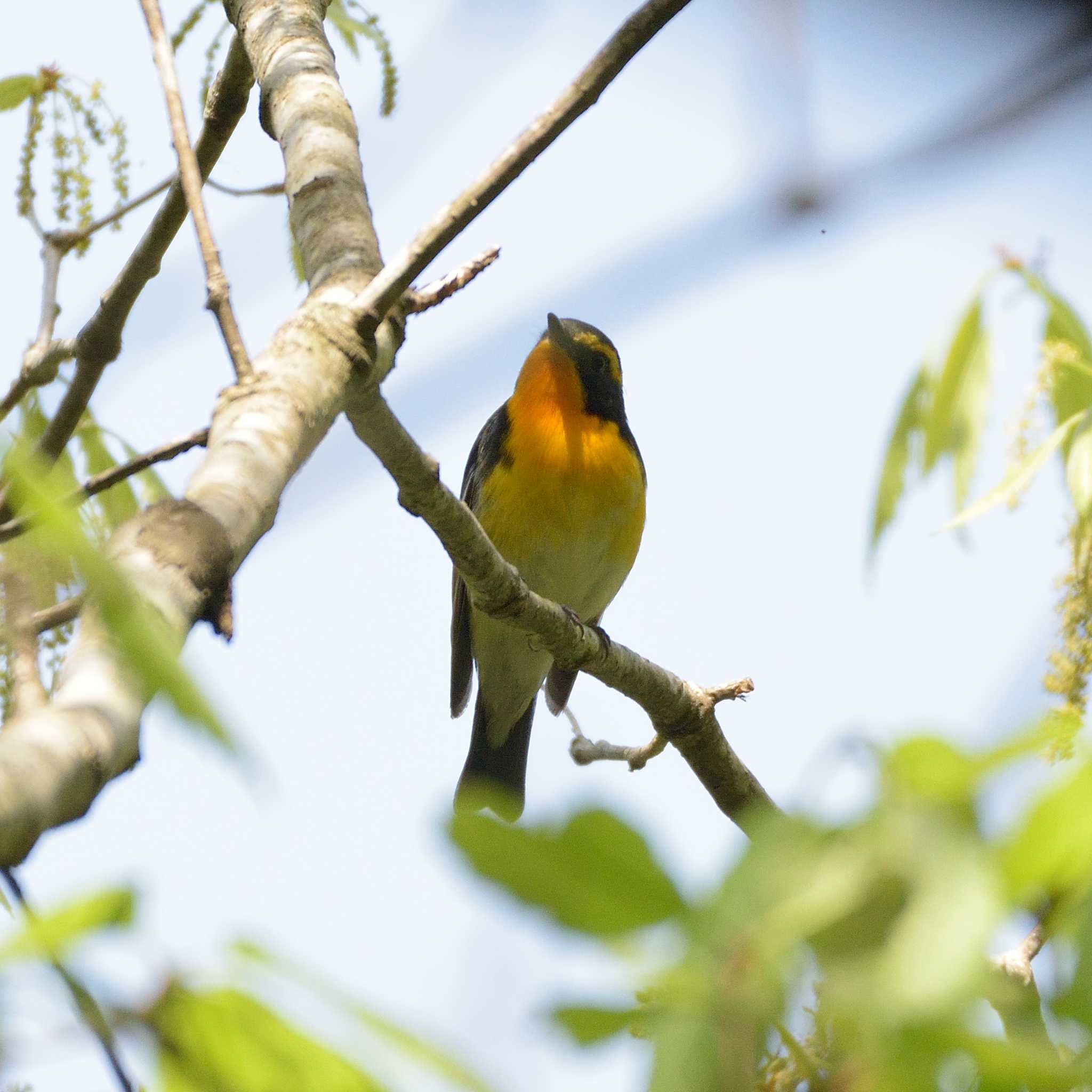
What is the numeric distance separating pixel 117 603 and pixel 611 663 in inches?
143

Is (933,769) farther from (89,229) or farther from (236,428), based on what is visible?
(89,229)

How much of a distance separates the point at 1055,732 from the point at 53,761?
665 mm

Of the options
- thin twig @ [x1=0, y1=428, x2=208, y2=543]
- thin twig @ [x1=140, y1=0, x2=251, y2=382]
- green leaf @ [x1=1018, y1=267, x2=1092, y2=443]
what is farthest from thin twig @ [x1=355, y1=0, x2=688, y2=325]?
green leaf @ [x1=1018, y1=267, x2=1092, y2=443]

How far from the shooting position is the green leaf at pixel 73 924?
0.78 m

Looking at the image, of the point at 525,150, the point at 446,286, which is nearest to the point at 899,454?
the point at 446,286

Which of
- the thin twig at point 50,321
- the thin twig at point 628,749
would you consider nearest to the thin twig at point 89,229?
the thin twig at point 50,321

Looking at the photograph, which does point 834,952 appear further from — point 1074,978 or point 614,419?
point 614,419

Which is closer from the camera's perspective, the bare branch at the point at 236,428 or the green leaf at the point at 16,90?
the bare branch at the point at 236,428

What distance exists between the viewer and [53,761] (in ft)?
2.96

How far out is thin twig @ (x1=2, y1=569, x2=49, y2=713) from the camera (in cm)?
114

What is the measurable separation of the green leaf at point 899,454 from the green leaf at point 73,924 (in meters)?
3.07

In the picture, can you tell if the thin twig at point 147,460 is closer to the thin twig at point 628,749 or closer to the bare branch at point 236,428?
the bare branch at point 236,428

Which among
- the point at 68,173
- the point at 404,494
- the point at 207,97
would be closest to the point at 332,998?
the point at 404,494

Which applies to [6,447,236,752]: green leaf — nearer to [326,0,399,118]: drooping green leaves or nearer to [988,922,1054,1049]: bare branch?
[988,922,1054,1049]: bare branch
